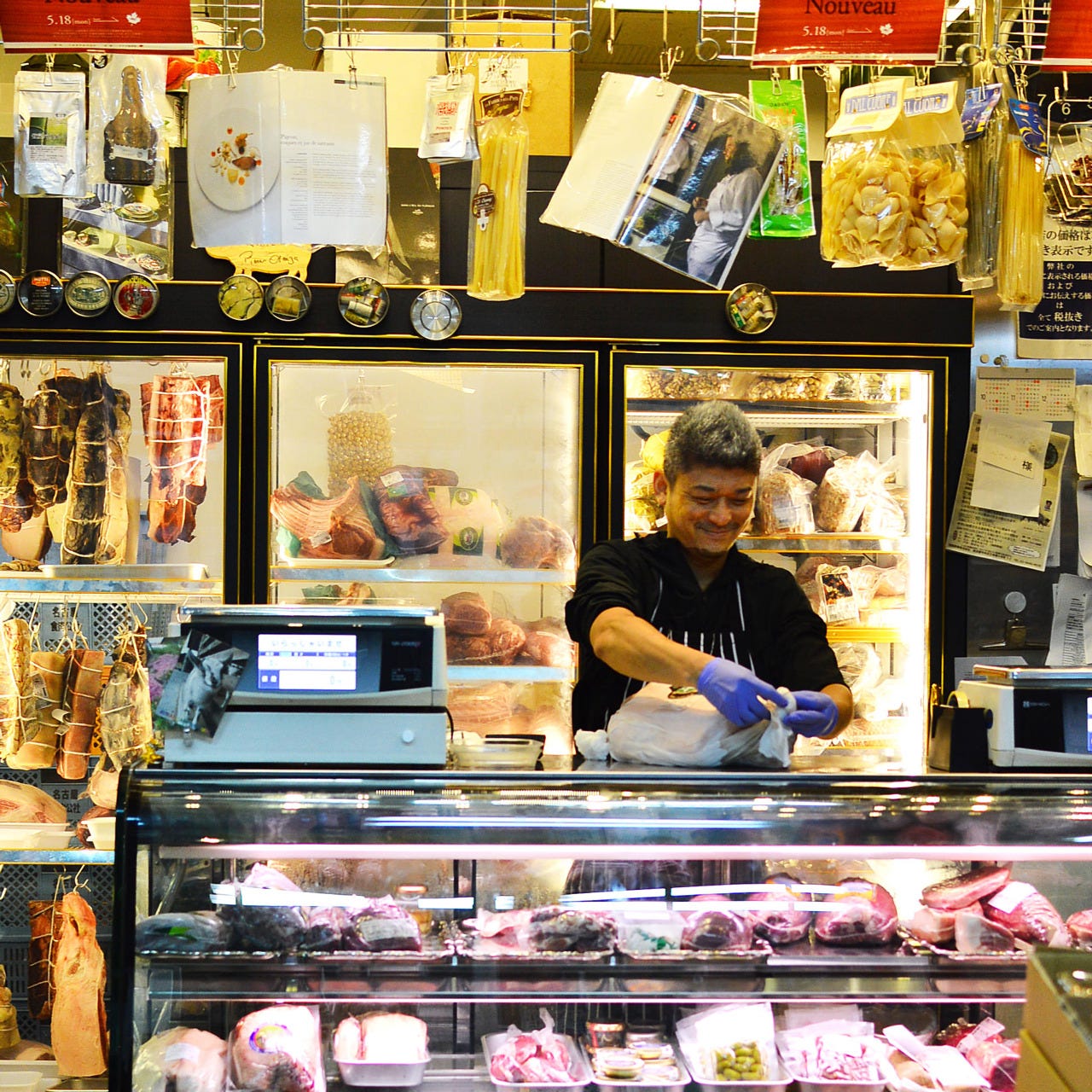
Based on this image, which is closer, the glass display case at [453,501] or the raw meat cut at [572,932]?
the raw meat cut at [572,932]

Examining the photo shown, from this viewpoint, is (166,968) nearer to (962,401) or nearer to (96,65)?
(96,65)

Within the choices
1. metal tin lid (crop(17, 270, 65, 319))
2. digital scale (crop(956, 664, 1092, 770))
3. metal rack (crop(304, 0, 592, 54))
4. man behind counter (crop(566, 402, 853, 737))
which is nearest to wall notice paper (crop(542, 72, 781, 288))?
metal rack (crop(304, 0, 592, 54))

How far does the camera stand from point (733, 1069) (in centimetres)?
218

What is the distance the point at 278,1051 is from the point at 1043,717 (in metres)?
1.52

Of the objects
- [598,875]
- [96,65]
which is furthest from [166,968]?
[96,65]

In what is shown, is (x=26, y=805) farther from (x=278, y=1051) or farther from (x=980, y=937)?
(x=980, y=937)

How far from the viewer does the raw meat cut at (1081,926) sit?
2.22m

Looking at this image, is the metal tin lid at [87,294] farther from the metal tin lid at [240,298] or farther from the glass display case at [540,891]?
the glass display case at [540,891]

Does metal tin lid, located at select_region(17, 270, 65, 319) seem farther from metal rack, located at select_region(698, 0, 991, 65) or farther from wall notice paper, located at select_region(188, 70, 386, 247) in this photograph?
metal rack, located at select_region(698, 0, 991, 65)

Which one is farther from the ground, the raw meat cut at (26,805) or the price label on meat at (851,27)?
the price label on meat at (851,27)

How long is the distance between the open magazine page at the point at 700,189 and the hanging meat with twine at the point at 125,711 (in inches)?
84.3

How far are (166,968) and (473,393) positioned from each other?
2.40 metres

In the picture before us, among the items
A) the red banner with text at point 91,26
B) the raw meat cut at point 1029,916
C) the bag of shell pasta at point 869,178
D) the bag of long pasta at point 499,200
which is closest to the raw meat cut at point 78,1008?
the bag of long pasta at point 499,200

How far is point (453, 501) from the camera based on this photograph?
4.08 m
